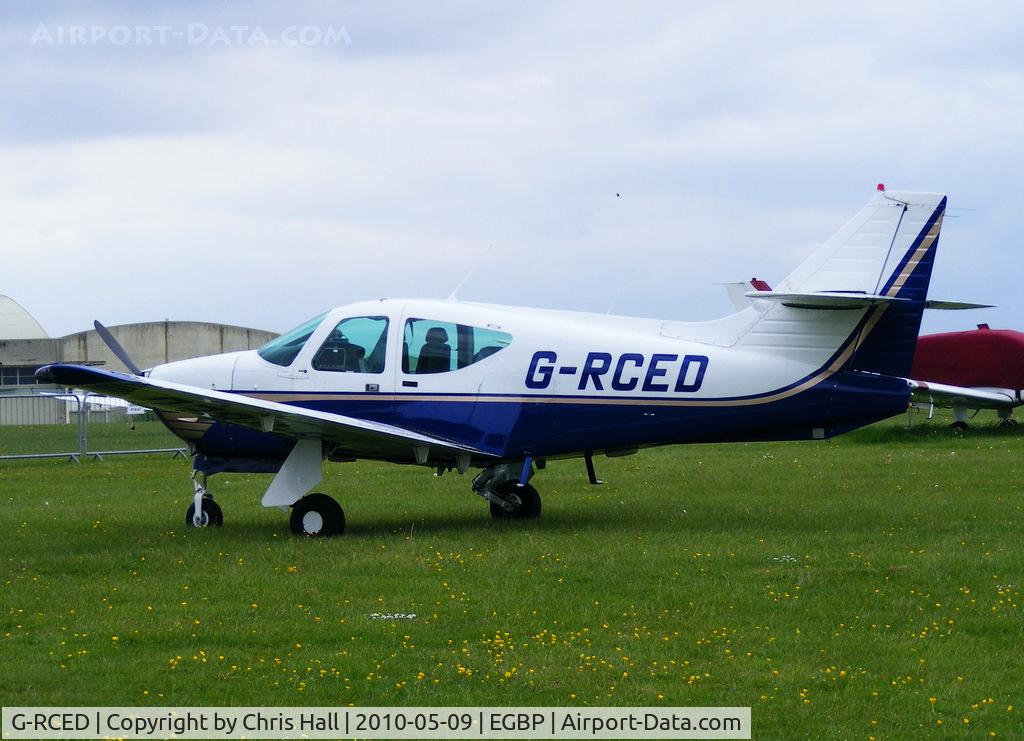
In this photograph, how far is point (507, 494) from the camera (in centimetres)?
1448

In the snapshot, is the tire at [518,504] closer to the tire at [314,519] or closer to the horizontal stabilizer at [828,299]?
the tire at [314,519]

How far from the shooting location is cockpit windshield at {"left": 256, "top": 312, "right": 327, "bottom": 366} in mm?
13609

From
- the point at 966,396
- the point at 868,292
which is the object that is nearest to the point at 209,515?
the point at 868,292

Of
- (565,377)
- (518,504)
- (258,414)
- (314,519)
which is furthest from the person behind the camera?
(518,504)

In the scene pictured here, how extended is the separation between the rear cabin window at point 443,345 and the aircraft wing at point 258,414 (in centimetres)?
73

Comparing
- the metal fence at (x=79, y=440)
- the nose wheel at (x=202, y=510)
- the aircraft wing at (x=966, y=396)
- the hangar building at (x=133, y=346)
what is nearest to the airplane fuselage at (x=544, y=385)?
the nose wheel at (x=202, y=510)

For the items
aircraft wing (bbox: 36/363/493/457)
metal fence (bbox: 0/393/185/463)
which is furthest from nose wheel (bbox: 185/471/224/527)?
metal fence (bbox: 0/393/185/463)

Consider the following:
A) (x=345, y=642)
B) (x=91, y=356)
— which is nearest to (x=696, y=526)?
(x=345, y=642)

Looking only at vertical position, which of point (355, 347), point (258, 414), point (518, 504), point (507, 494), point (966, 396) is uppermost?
point (355, 347)

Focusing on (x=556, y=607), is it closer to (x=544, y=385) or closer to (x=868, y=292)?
(x=544, y=385)

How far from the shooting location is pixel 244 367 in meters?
13.7

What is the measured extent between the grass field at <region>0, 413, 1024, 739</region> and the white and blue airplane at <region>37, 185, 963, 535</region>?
0.92 m
